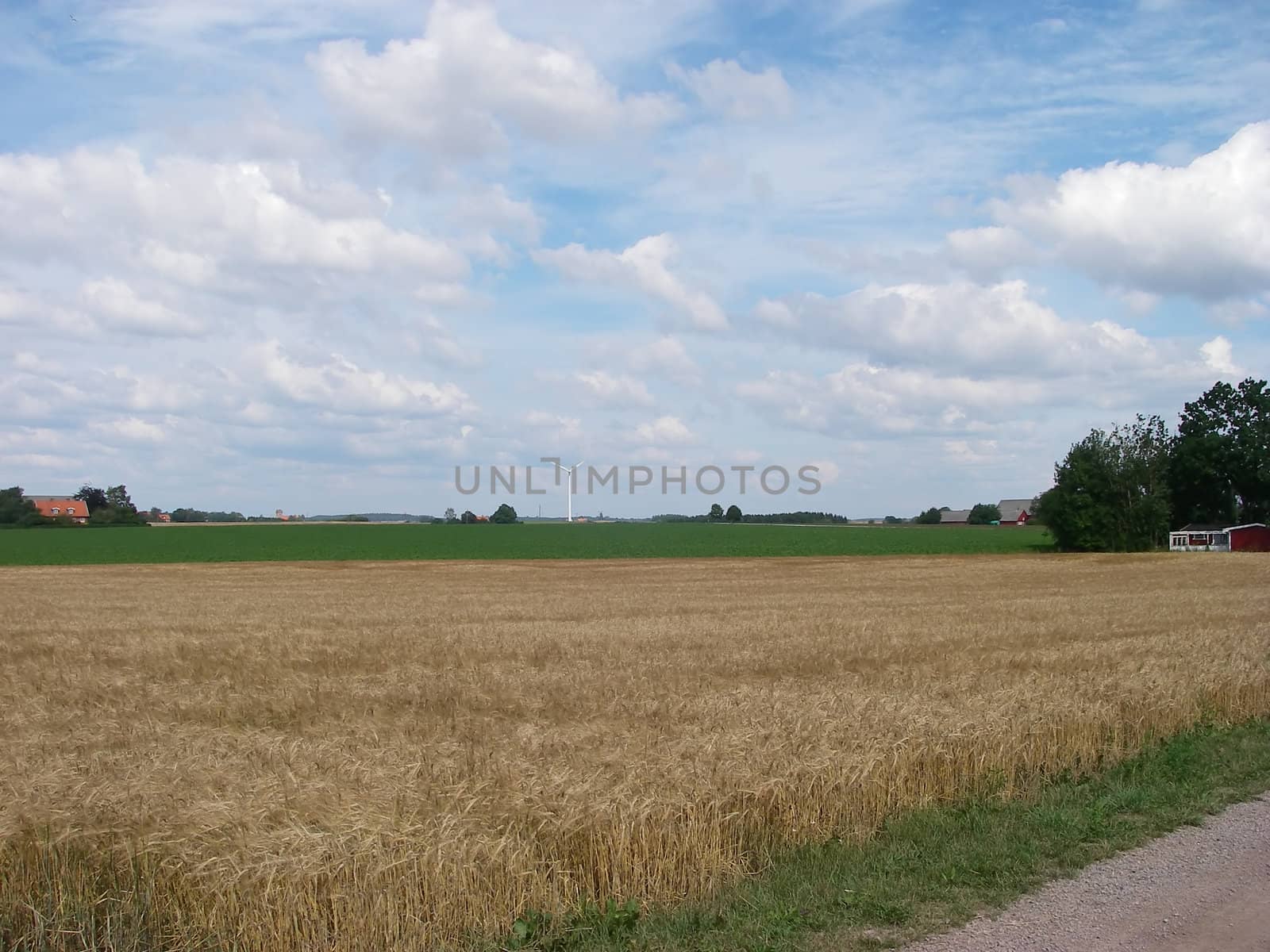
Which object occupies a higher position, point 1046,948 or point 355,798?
point 355,798

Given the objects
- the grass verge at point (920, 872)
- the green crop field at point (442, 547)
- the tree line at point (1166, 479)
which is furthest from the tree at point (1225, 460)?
the grass verge at point (920, 872)

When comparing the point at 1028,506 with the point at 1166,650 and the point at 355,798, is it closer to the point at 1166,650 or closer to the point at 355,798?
the point at 1166,650

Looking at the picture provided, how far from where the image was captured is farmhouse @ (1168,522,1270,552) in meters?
83.1

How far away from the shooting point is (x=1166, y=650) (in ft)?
62.3

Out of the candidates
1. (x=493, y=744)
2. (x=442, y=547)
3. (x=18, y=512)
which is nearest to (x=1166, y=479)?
(x=442, y=547)

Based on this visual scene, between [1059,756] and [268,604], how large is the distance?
28105 millimetres

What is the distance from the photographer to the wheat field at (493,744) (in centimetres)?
712

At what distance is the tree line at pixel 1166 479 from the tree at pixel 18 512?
14665 cm

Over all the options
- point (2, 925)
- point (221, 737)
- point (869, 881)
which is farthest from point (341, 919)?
point (221, 737)

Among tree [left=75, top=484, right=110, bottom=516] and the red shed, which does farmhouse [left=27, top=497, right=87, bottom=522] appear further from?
the red shed

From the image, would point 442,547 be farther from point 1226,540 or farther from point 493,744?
point 493,744

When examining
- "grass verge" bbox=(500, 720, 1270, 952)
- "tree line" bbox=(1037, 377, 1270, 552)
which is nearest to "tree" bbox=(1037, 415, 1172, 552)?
"tree line" bbox=(1037, 377, 1270, 552)

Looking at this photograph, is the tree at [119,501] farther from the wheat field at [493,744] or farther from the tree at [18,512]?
the wheat field at [493,744]

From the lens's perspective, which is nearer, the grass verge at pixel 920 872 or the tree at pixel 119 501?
the grass verge at pixel 920 872
